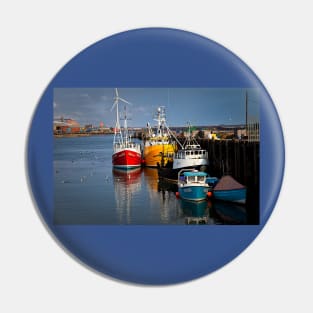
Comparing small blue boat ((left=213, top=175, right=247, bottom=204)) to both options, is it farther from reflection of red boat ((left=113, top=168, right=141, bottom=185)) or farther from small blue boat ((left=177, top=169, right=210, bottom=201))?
reflection of red boat ((left=113, top=168, right=141, bottom=185))

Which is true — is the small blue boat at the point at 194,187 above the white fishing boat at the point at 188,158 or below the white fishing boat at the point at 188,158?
below

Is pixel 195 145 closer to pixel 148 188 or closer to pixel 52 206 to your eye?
pixel 148 188

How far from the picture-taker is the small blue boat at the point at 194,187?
8.45 m

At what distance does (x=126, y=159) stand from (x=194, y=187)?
638 mm

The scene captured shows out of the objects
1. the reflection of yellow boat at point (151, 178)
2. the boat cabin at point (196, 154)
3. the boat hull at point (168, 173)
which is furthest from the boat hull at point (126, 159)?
the boat cabin at point (196, 154)

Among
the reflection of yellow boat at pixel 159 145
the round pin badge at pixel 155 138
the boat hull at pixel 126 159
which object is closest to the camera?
the round pin badge at pixel 155 138

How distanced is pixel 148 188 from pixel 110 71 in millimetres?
991

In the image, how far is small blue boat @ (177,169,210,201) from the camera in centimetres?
845

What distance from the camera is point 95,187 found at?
8.40m

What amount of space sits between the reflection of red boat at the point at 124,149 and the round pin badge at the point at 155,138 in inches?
4.4

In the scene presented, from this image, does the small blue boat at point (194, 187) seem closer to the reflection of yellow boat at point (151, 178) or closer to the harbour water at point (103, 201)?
the harbour water at point (103, 201)

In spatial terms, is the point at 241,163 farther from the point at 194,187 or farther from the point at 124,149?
the point at 124,149

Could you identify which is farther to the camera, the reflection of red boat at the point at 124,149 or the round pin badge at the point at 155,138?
the reflection of red boat at the point at 124,149

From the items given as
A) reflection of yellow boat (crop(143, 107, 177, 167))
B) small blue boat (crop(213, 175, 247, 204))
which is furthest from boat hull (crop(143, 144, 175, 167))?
small blue boat (crop(213, 175, 247, 204))
